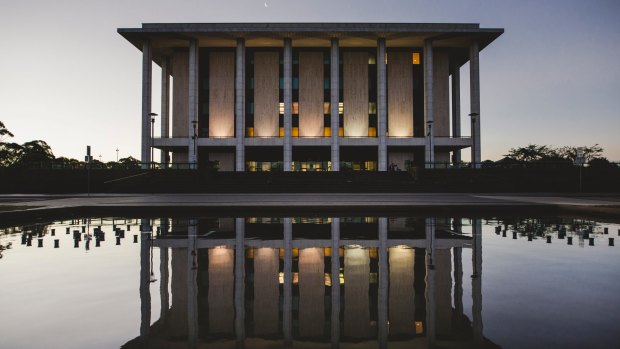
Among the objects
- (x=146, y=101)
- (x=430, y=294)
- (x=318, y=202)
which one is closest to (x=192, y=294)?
(x=430, y=294)

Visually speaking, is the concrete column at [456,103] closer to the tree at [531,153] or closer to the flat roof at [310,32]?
the flat roof at [310,32]

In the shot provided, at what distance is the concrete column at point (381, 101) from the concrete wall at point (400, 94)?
4.24 m

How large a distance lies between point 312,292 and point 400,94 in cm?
5351

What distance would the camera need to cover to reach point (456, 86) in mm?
56031

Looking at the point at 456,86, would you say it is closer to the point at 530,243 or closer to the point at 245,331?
the point at 530,243

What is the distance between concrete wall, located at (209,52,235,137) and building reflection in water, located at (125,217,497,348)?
46268 mm

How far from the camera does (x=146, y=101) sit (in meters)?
49.4

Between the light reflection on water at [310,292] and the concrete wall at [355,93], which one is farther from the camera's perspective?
the concrete wall at [355,93]

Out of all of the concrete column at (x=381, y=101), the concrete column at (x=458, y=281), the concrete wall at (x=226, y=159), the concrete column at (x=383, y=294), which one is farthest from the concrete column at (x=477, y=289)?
the concrete wall at (x=226, y=159)

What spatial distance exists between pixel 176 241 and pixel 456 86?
183 feet

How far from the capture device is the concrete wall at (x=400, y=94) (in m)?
54.4

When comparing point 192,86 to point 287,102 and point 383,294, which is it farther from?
point 383,294

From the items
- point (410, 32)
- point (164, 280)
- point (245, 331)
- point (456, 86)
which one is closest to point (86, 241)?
point (164, 280)

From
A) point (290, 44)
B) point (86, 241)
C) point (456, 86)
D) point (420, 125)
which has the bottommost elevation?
point (86, 241)
